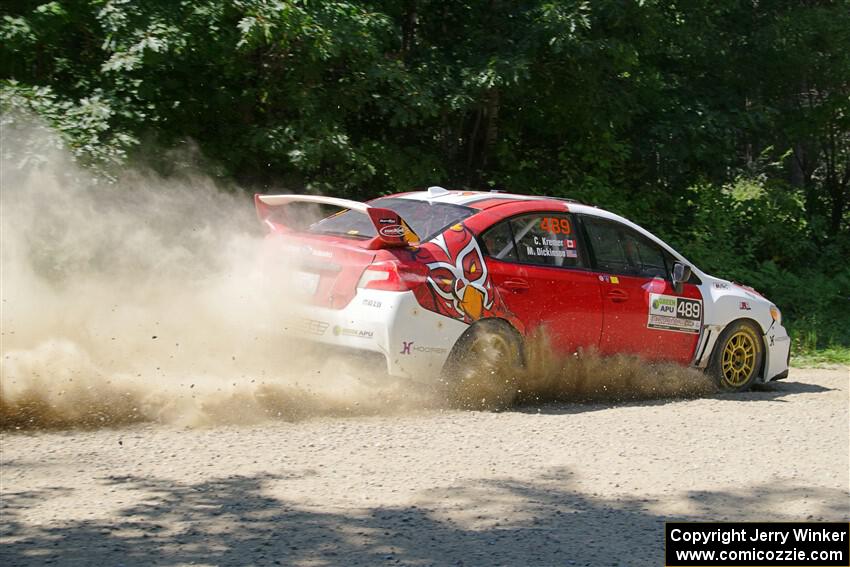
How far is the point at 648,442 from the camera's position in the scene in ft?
24.7

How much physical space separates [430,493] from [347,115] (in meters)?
8.36

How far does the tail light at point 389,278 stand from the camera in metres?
7.97

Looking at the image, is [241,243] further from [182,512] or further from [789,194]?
[789,194]

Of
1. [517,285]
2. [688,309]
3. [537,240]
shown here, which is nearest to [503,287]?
[517,285]

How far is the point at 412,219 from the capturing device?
8.77 metres

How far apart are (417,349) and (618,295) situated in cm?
209

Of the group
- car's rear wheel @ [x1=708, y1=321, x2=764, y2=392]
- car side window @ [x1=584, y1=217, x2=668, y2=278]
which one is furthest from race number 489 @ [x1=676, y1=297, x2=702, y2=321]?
car's rear wheel @ [x1=708, y1=321, x2=764, y2=392]

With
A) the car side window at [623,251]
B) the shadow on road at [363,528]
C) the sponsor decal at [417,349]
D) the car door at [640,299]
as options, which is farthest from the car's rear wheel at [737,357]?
the shadow on road at [363,528]

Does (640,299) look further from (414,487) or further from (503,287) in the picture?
(414,487)

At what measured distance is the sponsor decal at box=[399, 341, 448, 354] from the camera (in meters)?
7.95

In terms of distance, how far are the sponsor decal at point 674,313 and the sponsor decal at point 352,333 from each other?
2.72 metres

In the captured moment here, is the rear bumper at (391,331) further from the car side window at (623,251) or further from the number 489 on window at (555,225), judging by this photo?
the car side window at (623,251)

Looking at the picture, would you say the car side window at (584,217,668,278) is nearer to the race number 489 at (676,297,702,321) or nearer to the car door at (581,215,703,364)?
the car door at (581,215,703,364)

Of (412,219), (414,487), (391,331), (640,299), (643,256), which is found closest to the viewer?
(414,487)
